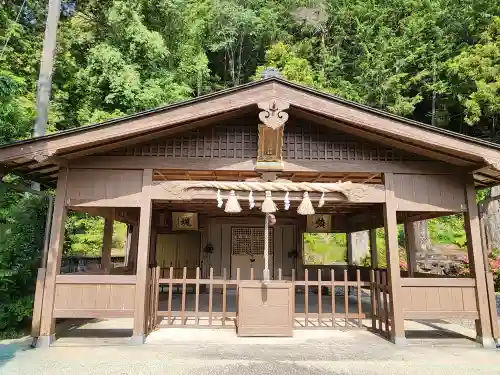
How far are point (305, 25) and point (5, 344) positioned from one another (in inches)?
1054

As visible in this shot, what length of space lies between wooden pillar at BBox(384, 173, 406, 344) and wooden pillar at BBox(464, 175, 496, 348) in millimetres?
1396

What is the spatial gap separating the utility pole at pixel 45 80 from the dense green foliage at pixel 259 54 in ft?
1.27

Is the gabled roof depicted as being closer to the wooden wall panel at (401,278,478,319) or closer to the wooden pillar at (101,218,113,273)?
the wooden wall panel at (401,278,478,319)

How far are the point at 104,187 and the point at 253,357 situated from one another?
3905 millimetres

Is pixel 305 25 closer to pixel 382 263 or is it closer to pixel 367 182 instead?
pixel 382 263

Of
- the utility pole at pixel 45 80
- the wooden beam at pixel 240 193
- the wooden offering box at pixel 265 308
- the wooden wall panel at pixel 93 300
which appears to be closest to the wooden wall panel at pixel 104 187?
the wooden beam at pixel 240 193

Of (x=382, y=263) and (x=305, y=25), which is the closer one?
(x=382, y=263)

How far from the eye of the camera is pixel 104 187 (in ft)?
21.0

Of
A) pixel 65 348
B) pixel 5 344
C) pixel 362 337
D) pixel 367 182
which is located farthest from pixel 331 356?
pixel 5 344

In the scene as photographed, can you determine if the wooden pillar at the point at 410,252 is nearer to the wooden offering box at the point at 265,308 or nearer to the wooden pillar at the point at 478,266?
the wooden pillar at the point at 478,266

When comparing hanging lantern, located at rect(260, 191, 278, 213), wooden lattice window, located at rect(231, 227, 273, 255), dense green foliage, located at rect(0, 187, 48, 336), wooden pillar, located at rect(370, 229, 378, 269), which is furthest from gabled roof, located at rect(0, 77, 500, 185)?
wooden lattice window, located at rect(231, 227, 273, 255)

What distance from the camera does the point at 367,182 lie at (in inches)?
284

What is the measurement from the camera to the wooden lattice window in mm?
13105

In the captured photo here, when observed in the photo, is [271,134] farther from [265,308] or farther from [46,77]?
[46,77]
